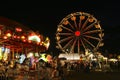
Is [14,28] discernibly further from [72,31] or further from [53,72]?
[72,31]

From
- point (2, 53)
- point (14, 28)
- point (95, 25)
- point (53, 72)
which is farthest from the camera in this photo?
point (95, 25)

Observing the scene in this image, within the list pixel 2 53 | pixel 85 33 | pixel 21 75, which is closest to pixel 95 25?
pixel 85 33

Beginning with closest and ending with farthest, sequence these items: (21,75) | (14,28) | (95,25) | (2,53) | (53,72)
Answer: (14,28) < (21,75) < (53,72) < (2,53) < (95,25)

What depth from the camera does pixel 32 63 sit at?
22.5m

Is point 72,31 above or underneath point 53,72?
above

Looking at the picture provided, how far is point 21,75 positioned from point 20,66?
1044mm

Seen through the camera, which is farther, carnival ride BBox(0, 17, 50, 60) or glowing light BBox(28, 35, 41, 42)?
glowing light BBox(28, 35, 41, 42)

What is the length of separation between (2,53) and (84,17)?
63.5ft

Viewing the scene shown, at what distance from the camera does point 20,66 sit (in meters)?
20.8

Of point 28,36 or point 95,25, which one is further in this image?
point 95,25

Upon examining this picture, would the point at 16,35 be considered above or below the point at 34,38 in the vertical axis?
below

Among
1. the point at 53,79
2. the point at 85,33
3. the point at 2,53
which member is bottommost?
the point at 53,79

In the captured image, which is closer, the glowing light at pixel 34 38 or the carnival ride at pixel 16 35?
the carnival ride at pixel 16 35

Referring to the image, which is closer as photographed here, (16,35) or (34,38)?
(16,35)
